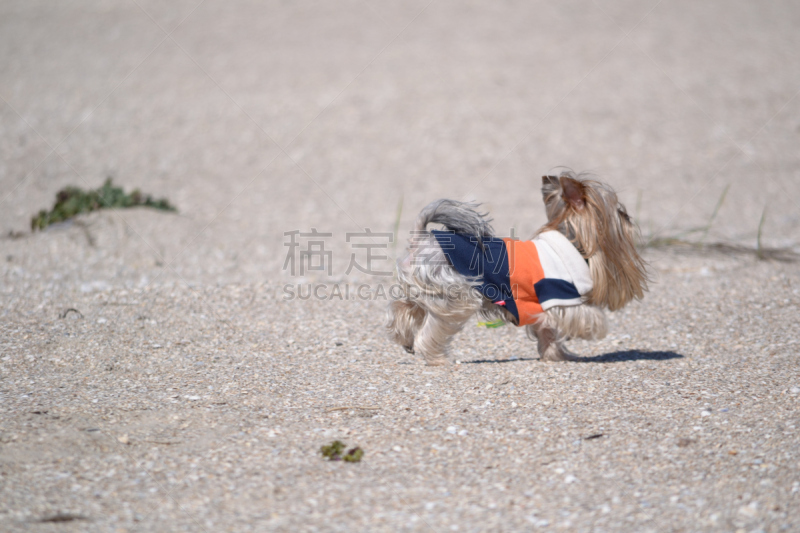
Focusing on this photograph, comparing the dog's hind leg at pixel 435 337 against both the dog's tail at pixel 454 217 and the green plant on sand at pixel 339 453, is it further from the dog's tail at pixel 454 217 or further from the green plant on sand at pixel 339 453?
the green plant on sand at pixel 339 453

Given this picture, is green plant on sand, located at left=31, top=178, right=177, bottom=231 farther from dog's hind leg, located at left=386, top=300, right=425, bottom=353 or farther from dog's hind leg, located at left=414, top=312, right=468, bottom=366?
dog's hind leg, located at left=414, top=312, right=468, bottom=366

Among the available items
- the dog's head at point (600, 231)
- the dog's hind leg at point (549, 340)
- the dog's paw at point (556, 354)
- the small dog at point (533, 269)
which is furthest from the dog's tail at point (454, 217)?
the dog's paw at point (556, 354)

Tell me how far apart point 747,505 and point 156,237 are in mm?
7379

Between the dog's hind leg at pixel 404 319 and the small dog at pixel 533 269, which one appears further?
the dog's hind leg at pixel 404 319

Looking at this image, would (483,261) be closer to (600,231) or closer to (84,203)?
(600,231)

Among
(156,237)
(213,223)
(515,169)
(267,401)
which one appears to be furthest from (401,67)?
(267,401)

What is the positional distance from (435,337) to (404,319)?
1.05 feet

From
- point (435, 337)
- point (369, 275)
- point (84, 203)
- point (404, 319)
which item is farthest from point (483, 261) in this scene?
point (84, 203)

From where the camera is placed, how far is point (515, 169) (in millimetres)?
11602

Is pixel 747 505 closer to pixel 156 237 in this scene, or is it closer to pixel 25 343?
pixel 25 343

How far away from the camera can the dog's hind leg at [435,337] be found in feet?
16.7

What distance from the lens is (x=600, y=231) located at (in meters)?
4.98

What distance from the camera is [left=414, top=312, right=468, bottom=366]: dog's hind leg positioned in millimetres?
5082

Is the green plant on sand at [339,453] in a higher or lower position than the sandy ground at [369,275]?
lower
